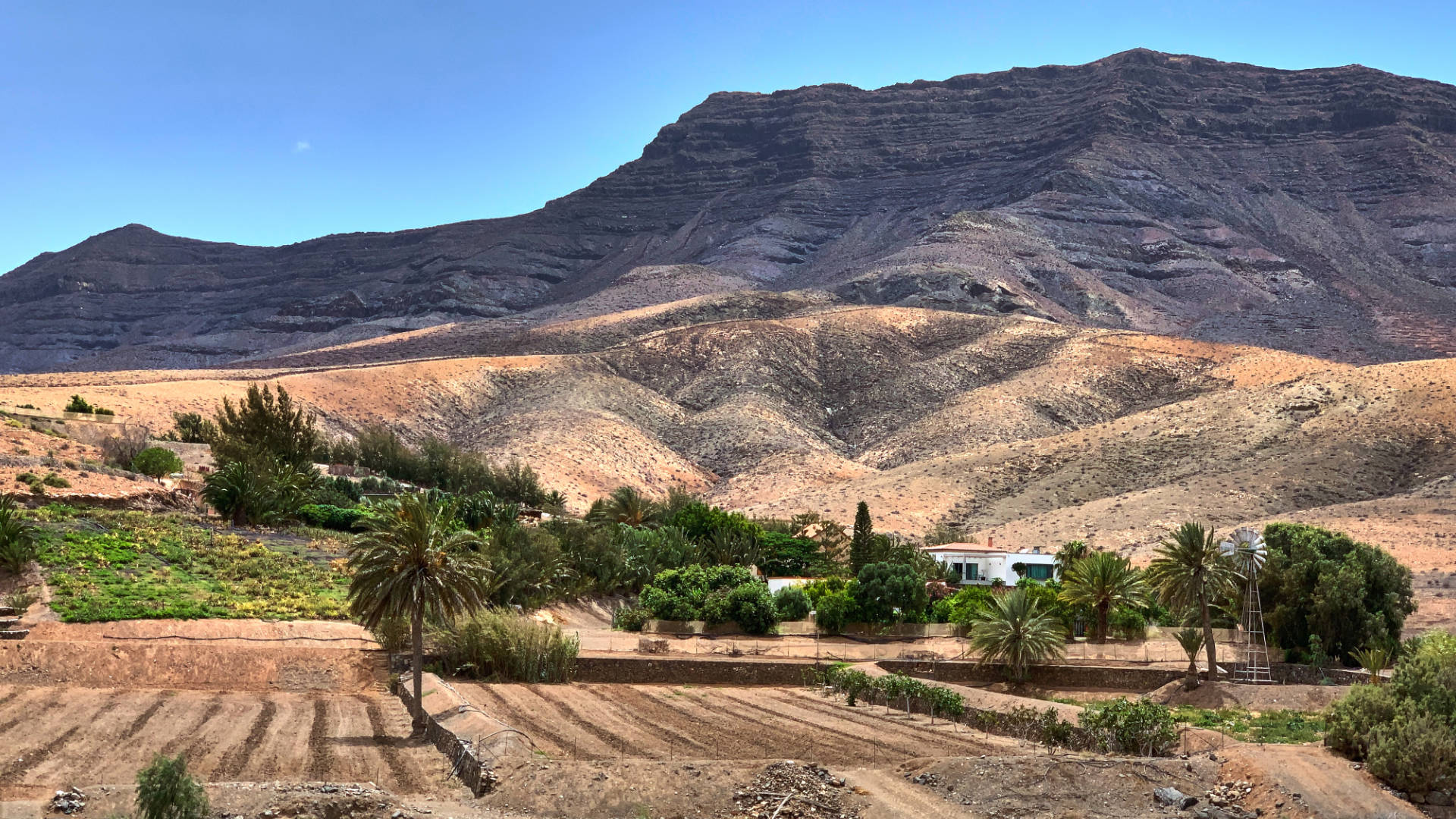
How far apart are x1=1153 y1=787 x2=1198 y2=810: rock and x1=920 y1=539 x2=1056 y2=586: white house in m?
35.5

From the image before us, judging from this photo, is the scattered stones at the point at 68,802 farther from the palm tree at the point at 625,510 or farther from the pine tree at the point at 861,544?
the palm tree at the point at 625,510

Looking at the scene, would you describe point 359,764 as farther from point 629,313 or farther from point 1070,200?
point 1070,200

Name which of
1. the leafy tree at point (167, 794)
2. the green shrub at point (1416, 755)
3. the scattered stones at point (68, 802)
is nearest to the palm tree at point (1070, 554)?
the green shrub at point (1416, 755)

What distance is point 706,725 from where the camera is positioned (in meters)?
28.8

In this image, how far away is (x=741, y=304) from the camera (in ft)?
463

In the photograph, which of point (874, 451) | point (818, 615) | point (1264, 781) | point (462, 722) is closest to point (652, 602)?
point (818, 615)

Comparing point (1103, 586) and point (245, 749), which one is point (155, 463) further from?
point (1103, 586)

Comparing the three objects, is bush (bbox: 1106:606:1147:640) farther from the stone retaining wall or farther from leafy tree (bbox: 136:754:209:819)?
leafy tree (bbox: 136:754:209:819)

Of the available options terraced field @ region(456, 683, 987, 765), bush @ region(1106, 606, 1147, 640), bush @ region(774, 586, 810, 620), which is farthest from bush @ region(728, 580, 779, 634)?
bush @ region(1106, 606, 1147, 640)

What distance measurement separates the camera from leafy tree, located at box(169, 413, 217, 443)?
71875mm

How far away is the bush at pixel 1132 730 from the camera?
26156mm

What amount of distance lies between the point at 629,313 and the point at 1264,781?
126724mm

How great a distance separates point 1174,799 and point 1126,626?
22946mm

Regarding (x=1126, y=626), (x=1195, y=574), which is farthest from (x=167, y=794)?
(x=1126, y=626)
